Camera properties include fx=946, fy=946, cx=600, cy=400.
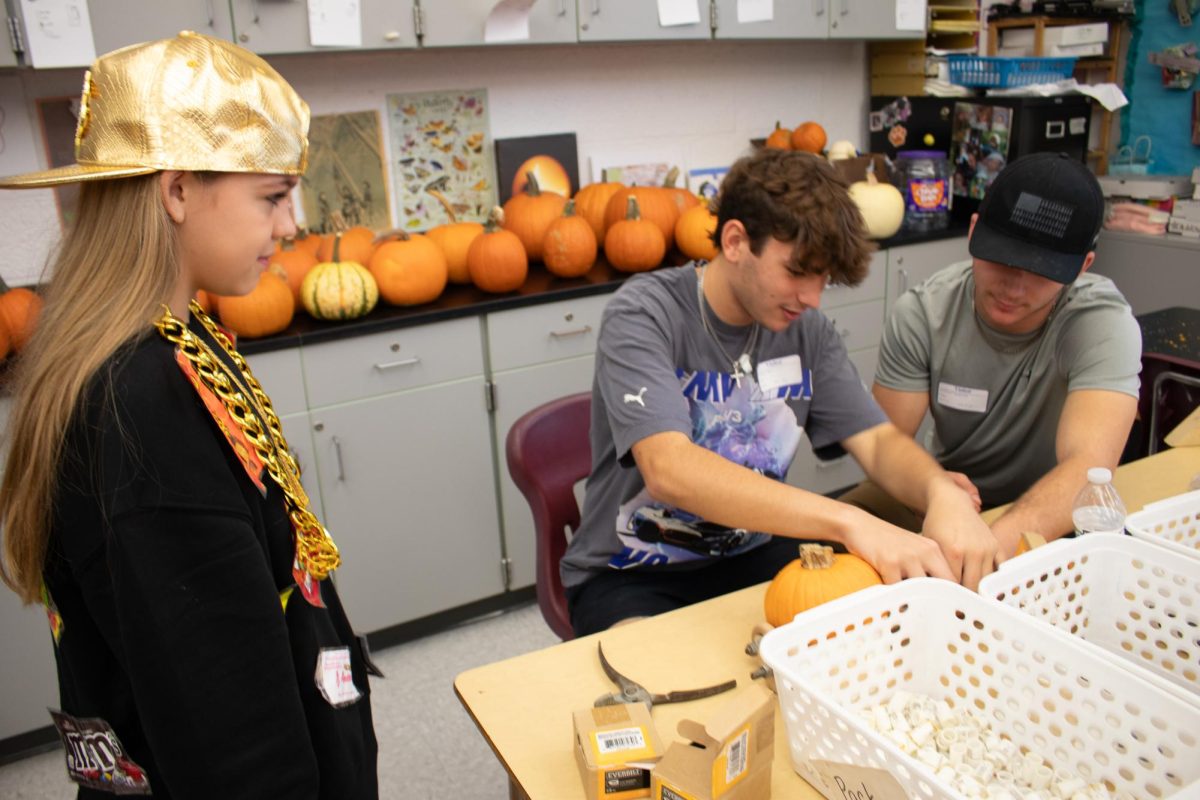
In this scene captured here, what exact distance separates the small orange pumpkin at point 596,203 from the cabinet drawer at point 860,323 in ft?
2.80

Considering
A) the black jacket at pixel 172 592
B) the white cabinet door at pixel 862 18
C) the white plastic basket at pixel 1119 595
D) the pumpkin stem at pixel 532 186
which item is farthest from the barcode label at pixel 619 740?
the white cabinet door at pixel 862 18

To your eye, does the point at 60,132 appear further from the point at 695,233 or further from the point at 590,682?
the point at 590,682

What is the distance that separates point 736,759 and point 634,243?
2.20 meters

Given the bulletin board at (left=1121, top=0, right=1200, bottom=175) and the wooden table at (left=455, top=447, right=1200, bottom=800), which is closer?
the wooden table at (left=455, top=447, right=1200, bottom=800)

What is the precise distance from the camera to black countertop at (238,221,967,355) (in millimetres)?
2416

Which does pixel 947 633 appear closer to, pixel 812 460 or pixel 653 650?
pixel 653 650

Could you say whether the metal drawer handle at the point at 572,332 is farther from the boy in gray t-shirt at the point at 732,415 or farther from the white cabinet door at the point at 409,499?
the boy in gray t-shirt at the point at 732,415

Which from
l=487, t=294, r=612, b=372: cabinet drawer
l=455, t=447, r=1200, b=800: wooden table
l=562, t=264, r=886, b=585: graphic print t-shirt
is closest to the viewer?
l=455, t=447, r=1200, b=800: wooden table

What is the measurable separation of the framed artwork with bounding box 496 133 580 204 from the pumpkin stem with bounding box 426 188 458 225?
21 centimetres

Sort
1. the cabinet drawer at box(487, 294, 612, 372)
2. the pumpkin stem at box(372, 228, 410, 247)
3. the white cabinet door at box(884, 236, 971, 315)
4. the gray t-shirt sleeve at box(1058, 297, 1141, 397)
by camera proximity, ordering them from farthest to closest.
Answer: the white cabinet door at box(884, 236, 971, 315), the pumpkin stem at box(372, 228, 410, 247), the cabinet drawer at box(487, 294, 612, 372), the gray t-shirt sleeve at box(1058, 297, 1141, 397)

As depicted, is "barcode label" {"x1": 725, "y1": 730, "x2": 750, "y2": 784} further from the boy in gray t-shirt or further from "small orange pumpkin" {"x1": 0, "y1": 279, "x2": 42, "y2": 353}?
"small orange pumpkin" {"x1": 0, "y1": 279, "x2": 42, "y2": 353}

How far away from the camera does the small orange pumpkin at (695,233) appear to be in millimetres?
3020

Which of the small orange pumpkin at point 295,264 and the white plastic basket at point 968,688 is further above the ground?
the small orange pumpkin at point 295,264

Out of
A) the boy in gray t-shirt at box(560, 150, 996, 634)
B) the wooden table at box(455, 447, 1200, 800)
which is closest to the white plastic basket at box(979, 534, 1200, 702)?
the boy in gray t-shirt at box(560, 150, 996, 634)
